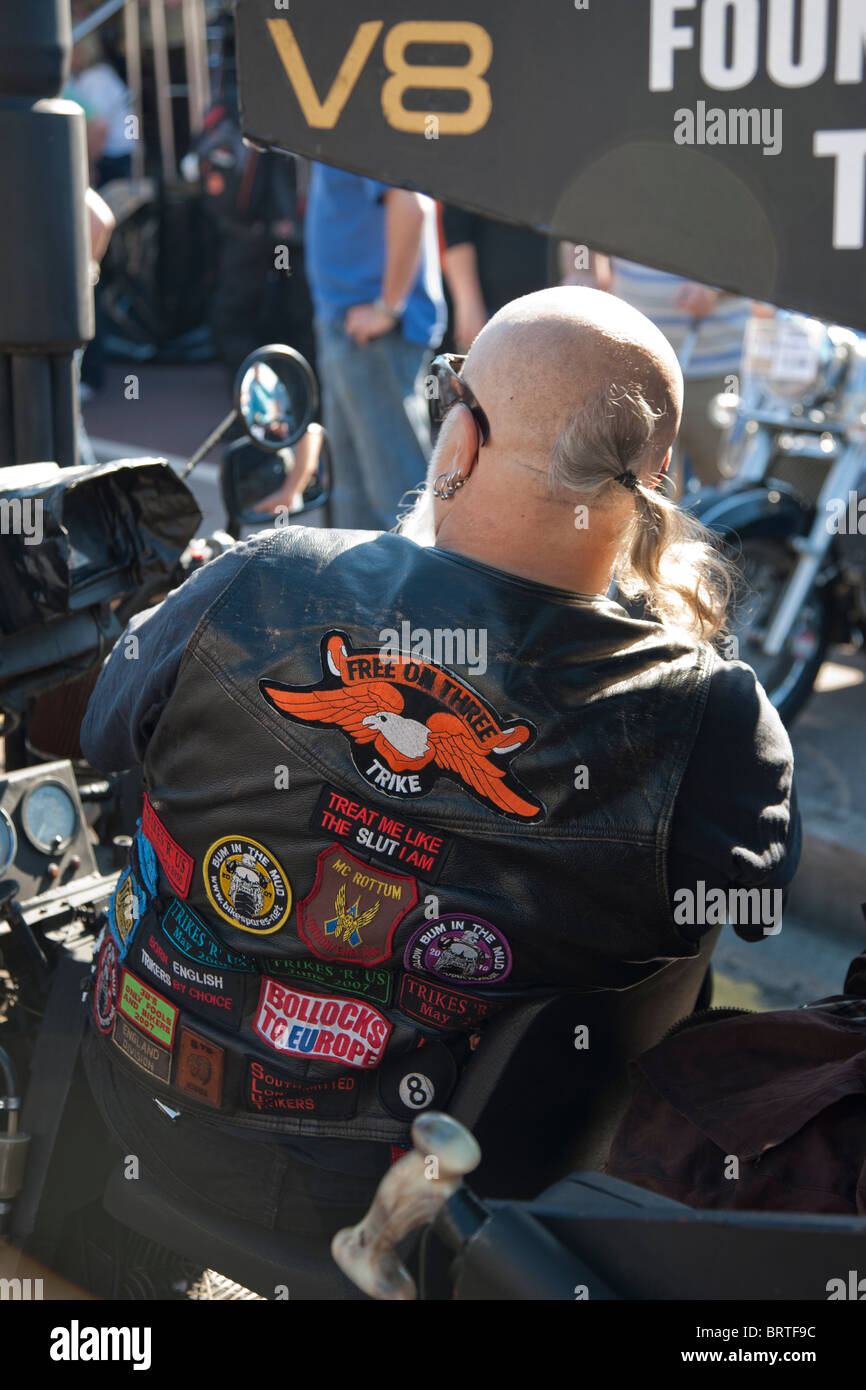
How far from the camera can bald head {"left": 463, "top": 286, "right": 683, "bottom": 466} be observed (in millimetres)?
1610

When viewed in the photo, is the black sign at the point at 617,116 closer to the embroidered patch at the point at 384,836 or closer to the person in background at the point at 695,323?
the embroidered patch at the point at 384,836

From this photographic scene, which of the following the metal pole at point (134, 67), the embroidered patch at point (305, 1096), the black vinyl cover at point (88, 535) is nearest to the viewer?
the embroidered patch at point (305, 1096)

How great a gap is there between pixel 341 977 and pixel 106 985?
36 cm

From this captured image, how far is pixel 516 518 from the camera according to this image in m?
1.64

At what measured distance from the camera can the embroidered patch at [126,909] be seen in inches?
70.7

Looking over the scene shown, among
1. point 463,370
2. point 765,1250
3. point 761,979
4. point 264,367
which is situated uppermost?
point 463,370

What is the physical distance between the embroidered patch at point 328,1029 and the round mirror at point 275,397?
1175 millimetres

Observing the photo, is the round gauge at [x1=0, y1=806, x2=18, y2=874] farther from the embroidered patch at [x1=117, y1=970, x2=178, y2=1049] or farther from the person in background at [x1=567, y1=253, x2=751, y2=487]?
the person in background at [x1=567, y1=253, x2=751, y2=487]

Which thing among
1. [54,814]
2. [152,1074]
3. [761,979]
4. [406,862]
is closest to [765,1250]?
[406,862]

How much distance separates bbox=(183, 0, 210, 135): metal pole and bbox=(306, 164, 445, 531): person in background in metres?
4.96

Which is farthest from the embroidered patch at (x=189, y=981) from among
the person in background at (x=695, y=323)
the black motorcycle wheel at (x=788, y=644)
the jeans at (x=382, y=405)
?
the person in background at (x=695, y=323)

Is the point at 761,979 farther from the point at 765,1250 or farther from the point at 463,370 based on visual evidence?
the point at 765,1250
